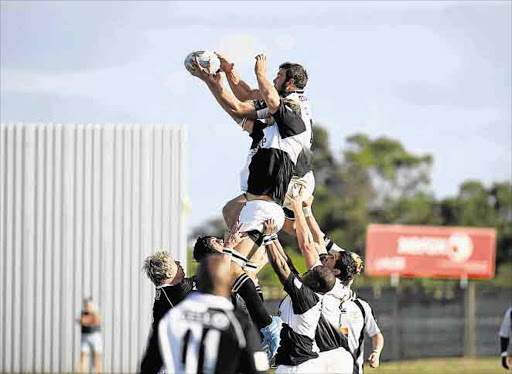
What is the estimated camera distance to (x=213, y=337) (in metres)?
8.47

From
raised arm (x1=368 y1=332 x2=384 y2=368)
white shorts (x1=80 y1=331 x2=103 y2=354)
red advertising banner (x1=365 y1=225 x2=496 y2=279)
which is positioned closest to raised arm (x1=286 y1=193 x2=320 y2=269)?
raised arm (x1=368 y1=332 x2=384 y2=368)

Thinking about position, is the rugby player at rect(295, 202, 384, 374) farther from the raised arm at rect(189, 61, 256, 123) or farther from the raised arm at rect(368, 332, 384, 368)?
the raised arm at rect(189, 61, 256, 123)

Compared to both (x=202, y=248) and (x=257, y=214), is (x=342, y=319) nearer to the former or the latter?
(x=202, y=248)

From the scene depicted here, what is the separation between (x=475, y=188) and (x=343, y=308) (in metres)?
77.0

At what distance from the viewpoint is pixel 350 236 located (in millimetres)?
84938

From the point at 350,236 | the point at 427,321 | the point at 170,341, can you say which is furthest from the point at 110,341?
the point at 350,236

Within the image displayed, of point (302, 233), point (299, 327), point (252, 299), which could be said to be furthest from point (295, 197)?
point (299, 327)

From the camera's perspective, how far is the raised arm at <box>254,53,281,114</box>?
1072 cm

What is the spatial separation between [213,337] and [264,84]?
299 cm

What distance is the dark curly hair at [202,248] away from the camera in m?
11.5

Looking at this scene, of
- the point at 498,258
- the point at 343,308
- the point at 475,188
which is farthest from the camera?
the point at 475,188

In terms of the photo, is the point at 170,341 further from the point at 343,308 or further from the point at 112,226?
the point at 112,226

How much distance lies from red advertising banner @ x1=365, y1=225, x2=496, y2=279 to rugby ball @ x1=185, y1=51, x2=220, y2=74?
4630 centimetres

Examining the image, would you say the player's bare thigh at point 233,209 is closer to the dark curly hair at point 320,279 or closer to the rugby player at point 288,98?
the rugby player at point 288,98
